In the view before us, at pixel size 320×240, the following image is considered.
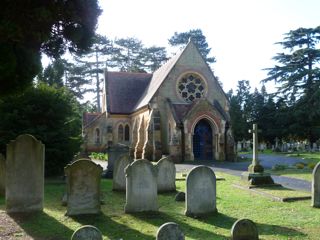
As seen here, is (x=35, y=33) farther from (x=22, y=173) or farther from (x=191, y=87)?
(x=191, y=87)

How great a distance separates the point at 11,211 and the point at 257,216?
20.9ft

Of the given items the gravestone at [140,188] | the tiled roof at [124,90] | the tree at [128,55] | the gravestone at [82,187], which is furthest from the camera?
the tree at [128,55]

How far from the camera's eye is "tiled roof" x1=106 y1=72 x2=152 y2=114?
125 feet

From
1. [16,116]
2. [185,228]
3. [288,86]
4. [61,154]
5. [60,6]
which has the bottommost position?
[185,228]

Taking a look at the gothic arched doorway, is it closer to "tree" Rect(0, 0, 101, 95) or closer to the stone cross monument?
the stone cross monument

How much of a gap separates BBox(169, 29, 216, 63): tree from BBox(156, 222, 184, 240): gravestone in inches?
2380

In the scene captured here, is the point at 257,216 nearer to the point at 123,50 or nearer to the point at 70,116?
the point at 70,116

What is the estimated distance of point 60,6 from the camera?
8.42 meters

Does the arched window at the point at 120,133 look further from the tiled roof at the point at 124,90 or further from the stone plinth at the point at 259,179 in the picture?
the stone plinth at the point at 259,179

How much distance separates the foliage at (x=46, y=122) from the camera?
1667cm

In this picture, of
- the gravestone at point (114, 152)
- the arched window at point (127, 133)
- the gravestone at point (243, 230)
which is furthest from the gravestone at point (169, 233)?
the arched window at point (127, 133)

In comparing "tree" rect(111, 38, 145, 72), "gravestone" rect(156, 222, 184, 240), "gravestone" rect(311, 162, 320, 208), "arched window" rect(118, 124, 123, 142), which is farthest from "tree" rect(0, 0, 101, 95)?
"tree" rect(111, 38, 145, 72)

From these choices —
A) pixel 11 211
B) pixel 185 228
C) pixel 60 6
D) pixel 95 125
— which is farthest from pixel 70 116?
pixel 95 125

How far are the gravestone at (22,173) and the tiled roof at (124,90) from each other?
27746 millimetres
